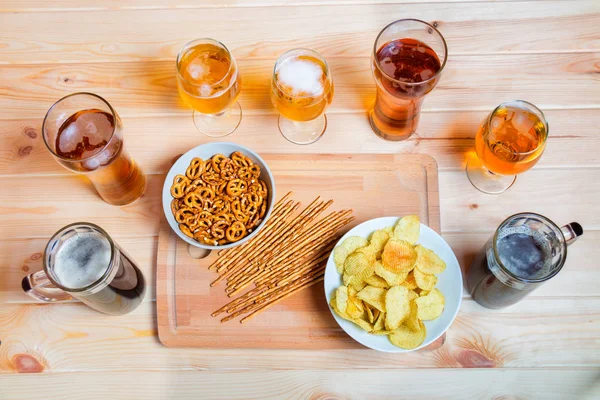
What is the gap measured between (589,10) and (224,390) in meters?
1.27

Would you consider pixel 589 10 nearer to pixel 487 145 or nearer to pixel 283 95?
pixel 487 145

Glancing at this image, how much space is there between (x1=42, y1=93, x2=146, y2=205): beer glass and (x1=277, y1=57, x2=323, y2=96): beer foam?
0.37 meters

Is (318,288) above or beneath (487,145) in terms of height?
beneath

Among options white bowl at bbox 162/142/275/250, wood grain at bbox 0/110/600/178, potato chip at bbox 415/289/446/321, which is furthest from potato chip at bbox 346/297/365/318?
wood grain at bbox 0/110/600/178

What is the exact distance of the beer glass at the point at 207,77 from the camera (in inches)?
48.0

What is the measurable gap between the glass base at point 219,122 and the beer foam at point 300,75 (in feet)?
0.61

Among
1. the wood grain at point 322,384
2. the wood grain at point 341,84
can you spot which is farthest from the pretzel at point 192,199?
the wood grain at point 322,384

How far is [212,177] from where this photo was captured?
127cm

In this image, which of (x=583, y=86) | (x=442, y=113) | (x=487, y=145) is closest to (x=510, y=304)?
(x=487, y=145)

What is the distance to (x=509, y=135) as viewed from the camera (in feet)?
4.10

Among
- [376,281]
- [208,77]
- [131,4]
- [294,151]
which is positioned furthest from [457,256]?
[131,4]

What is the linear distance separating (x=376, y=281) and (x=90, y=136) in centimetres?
68

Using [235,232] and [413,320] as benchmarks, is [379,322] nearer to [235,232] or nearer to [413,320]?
[413,320]

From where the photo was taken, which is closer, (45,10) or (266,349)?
(266,349)
